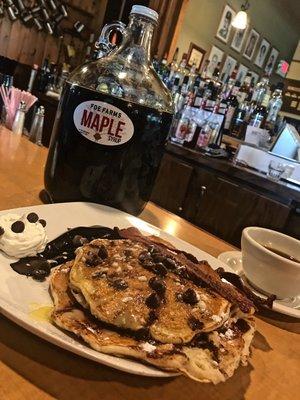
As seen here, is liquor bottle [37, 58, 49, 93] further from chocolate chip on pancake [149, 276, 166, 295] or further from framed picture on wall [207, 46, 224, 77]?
chocolate chip on pancake [149, 276, 166, 295]

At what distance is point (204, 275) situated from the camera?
53cm

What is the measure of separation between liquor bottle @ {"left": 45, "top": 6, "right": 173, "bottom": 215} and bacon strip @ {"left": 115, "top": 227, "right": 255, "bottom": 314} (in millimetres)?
168

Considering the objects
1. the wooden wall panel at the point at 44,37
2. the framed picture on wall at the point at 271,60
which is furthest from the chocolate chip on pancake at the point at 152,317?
the framed picture on wall at the point at 271,60

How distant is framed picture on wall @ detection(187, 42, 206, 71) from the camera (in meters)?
4.23

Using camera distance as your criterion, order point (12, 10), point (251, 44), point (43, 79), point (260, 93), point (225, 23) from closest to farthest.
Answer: point (260, 93) → point (12, 10) → point (43, 79) → point (225, 23) → point (251, 44)

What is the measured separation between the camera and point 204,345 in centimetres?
42

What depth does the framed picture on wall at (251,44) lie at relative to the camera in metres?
5.07

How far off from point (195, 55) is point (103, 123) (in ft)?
13.0

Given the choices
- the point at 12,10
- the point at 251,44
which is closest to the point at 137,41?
the point at 12,10

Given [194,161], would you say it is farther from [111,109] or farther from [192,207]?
[111,109]

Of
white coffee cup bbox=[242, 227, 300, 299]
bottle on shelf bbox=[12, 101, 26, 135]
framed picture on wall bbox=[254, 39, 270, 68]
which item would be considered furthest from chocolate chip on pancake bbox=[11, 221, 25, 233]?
framed picture on wall bbox=[254, 39, 270, 68]

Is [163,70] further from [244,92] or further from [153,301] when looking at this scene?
[153,301]

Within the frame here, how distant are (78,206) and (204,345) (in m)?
0.37

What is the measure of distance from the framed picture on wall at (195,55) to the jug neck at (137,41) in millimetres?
3632
